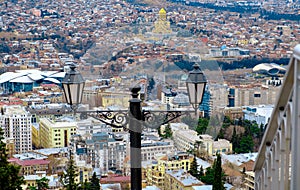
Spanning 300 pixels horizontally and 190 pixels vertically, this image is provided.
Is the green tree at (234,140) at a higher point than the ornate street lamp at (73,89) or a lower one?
lower

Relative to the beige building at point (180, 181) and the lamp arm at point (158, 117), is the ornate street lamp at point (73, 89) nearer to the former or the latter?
the lamp arm at point (158, 117)

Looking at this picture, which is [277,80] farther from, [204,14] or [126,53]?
[126,53]

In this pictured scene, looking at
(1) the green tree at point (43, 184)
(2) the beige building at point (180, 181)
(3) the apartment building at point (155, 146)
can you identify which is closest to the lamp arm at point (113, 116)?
(3) the apartment building at point (155, 146)

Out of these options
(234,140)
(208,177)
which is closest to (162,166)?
(208,177)

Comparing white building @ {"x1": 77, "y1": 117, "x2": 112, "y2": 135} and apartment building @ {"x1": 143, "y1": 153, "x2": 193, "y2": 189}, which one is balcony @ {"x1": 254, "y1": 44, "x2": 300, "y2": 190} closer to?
apartment building @ {"x1": 143, "y1": 153, "x2": 193, "y2": 189}

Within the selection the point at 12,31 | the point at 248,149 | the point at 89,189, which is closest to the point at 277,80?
the point at 248,149

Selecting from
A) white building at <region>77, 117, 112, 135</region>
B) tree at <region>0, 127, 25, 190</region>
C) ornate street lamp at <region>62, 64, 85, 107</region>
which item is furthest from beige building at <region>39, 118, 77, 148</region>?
ornate street lamp at <region>62, 64, 85, 107</region>

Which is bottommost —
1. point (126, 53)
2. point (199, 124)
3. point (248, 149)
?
point (248, 149)
